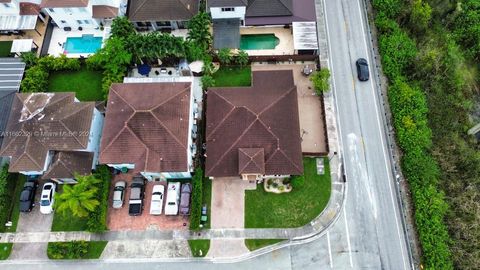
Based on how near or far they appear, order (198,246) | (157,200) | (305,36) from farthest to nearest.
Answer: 1. (305,36)
2. (157,200)
3. (198,246)

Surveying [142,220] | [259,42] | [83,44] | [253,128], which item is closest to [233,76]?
[259,42]

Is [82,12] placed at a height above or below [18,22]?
above

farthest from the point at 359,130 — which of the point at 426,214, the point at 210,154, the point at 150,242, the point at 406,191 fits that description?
the point at 150,242

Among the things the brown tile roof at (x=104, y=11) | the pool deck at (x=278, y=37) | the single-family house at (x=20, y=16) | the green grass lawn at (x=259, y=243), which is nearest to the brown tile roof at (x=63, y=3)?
the brown tile roof at (x=104, y=11)

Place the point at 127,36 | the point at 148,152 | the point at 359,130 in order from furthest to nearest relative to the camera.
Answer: the point at 127,36 < the point at 359,130 < the point at 148,152

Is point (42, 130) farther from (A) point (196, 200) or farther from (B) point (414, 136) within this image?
(B) point (414, 136)

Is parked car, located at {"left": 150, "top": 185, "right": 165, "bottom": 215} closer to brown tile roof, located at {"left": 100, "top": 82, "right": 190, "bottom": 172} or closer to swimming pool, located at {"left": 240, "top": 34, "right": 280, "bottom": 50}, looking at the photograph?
brown tile roof, located at {"left": 100, "top": 82, "right": 190, "bottom": 172}

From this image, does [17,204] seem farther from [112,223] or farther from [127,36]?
[127,36]
